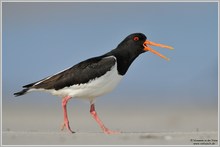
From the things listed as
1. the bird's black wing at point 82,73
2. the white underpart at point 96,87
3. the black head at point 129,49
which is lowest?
Result: the white underpart at point 96,87

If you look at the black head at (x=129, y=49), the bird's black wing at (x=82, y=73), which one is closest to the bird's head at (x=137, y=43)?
the black head at (x=129, y=49)

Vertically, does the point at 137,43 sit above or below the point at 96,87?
above

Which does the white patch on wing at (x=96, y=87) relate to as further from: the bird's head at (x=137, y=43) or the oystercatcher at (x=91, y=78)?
the bird's head at (x=137, y=43)

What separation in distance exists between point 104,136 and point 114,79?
1.80 m

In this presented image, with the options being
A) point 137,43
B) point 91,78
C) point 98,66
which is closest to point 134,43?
point 137,43

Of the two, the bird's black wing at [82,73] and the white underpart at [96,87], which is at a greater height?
the bird's black wing at [82,73]

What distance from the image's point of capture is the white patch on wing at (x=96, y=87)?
53.7ft

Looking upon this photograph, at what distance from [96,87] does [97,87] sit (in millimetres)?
25

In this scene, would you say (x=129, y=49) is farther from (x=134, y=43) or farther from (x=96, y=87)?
(x=96, y=87)

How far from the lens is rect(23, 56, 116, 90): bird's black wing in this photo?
16.5 metres

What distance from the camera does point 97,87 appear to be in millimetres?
16359

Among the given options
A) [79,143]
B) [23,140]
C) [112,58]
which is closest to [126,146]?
[79,143]

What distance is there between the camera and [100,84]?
16.3 metres

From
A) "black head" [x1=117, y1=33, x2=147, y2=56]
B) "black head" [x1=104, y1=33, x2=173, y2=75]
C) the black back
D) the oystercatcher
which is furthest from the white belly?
"black head" [x1=117, y1=33, x2=147, y2=56]
